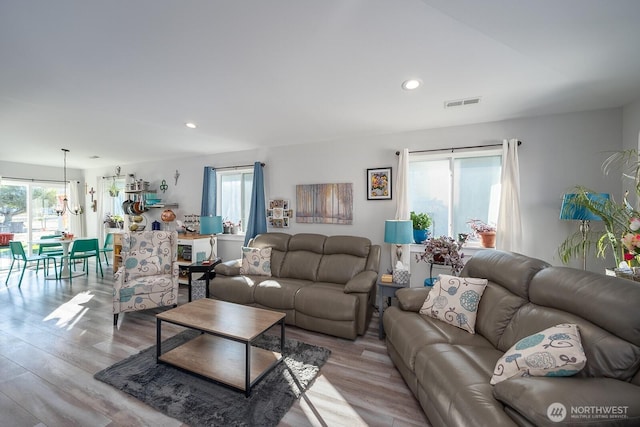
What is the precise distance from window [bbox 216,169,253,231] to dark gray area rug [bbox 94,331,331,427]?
9.29 ft

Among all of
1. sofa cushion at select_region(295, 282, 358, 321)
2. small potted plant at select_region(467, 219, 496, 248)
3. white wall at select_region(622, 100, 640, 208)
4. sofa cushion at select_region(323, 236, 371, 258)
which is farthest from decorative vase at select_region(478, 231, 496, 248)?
sofa cushion at select_region(295, 282, 358, 321)

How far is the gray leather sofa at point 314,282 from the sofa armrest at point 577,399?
5.37 ft

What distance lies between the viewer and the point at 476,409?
3.96ft

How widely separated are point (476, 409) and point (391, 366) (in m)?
1.16

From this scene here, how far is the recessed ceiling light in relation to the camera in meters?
2.20

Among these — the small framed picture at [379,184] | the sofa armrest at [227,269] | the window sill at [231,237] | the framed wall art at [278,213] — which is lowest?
the sofa armrest at [227,269]

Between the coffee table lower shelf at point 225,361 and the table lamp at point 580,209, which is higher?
the table lamp at point 580,209

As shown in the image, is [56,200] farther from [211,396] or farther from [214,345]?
[211,396]

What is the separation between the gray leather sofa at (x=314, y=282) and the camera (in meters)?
2.75

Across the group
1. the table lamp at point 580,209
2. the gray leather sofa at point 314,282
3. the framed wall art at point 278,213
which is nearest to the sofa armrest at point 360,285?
the gray leather sofa at point 314,282

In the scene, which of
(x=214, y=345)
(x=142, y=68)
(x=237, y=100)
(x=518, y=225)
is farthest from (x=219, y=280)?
(x=518, y=225)

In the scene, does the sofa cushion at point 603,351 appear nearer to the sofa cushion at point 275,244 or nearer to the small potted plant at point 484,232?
the small potted plant at point 484,232

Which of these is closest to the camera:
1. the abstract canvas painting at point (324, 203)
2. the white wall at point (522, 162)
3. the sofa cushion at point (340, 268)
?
Answer: the white wall at point (522, 162)

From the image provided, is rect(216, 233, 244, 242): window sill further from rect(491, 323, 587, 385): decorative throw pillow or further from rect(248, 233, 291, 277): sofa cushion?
rect(491, 323, 587, 385): decorative throw pillow
